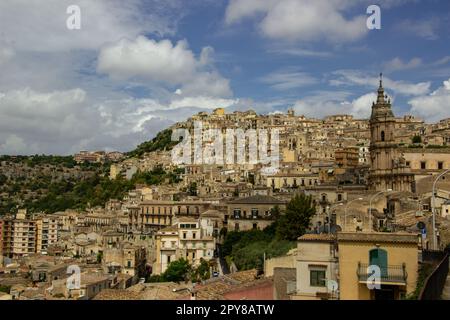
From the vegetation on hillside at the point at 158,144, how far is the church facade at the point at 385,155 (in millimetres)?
50936

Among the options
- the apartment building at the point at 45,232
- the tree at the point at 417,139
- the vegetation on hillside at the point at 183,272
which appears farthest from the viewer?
the apartment building at the point at 45,232

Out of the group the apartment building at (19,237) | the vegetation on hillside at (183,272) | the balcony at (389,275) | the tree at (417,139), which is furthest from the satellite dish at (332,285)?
the apartment building at (19,237)

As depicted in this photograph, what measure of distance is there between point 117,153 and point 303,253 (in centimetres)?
11926

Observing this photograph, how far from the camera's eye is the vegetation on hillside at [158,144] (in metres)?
86.2

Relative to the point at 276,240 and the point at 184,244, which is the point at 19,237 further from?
the point at 276,240

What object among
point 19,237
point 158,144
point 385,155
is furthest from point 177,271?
point 158,144

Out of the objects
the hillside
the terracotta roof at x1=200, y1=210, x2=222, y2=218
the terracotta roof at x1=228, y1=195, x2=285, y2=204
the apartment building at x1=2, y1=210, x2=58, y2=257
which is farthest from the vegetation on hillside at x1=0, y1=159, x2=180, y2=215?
the terracotta roof at x1=228, y1=195, x2=285, y2=204

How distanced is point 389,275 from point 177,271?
21.3 m

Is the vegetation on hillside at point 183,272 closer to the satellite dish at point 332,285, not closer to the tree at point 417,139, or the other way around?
the satellite dish at point 332,285

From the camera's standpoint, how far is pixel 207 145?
244 ft

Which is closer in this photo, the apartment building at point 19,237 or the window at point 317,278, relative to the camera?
the window at point 317,278

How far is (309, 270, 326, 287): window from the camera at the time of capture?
11.3 meters
